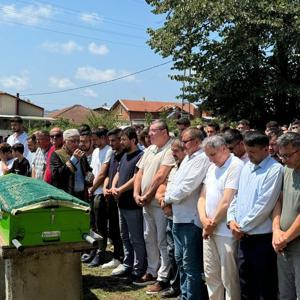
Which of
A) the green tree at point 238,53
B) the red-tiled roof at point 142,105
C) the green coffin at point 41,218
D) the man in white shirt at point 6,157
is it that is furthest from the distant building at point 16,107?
the green coffin at point 41,218

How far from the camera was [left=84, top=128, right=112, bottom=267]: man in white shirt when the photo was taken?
6.71 metres

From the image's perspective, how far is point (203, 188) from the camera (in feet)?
15.0

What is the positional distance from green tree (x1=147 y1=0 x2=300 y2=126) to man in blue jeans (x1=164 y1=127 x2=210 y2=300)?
40.4 ft

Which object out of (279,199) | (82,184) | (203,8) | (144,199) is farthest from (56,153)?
(203,8)

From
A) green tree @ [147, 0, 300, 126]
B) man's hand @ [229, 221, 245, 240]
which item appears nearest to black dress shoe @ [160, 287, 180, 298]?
man's hand @ [229, 221, 245, 240]

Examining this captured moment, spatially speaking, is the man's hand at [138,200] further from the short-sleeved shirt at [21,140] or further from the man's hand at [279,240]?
the short-sleeved shirt at [21,140]

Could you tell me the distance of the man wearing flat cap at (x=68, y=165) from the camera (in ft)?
19.7

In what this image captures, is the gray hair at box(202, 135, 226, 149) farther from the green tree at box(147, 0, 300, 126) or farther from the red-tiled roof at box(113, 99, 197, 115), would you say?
the red-tiled roof at box(113, 99, 197, 115)

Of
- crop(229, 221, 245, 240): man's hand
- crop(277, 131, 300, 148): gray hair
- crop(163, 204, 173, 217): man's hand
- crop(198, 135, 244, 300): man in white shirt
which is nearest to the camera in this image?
crop(277, 131, 300, 148): gray hair

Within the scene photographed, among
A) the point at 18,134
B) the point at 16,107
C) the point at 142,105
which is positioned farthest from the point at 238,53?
the point at 142,105

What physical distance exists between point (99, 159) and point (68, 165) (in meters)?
0.97

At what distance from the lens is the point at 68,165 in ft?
19.8

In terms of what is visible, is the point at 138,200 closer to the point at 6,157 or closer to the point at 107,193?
the point at 107,193

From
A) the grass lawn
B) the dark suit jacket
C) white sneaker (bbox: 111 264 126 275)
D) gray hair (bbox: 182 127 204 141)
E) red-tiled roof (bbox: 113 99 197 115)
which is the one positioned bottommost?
the grass lawn
